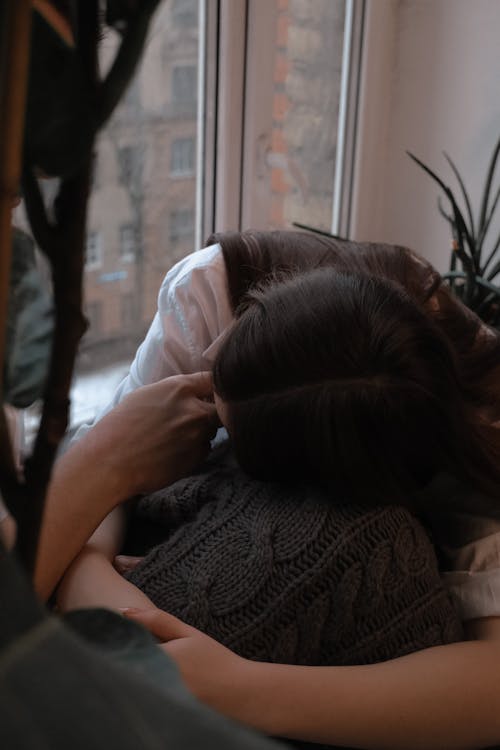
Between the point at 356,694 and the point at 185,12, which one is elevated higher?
the point at 185,12

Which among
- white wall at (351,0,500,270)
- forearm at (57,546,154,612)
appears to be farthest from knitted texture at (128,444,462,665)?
white wall at (351,0,500,270)

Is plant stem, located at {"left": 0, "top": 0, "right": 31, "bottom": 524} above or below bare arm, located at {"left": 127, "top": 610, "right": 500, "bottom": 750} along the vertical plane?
above

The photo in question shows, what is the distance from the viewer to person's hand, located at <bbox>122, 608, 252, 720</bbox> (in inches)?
27.5

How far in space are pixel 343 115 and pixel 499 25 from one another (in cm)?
42

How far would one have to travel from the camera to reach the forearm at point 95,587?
80 centimetres

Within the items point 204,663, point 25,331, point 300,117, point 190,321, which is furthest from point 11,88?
point 300,117

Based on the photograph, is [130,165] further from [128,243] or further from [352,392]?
[352,392]

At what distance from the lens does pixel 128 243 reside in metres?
1.68

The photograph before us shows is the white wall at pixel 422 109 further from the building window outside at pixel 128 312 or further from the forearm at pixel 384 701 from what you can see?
the forearm at pixel 384 701

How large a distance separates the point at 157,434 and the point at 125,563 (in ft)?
0.55

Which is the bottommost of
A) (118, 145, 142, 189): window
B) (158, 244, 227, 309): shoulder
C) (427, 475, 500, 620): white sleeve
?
(427, 475, 500, 620): white sleeve

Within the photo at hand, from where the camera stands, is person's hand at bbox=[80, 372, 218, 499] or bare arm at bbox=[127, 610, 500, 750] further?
person's hand at bbox=[80, 372, 218, 499]

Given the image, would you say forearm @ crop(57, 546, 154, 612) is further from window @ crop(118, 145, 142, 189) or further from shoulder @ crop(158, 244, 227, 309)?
window @ crop(118, 145, 142, 189)

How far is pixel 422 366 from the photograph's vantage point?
86 centimetres
